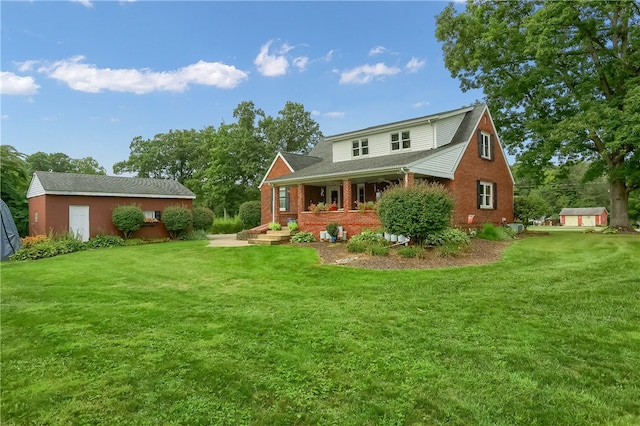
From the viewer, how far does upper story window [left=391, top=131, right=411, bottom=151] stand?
18.2 meters

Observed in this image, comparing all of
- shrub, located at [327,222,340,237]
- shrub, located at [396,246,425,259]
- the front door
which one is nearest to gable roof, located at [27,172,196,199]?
the front door

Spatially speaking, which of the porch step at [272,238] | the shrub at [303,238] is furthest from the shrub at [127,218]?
the shrub at [303,238]

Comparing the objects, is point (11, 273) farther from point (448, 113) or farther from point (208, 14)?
point (448, 113)

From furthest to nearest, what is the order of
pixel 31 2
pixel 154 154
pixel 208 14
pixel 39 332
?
pixel 154 154 < pixel 208 14 < pixel 31 2 < pixel 39 332

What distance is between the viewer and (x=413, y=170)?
14.6 metres

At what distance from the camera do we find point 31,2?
29.7ft

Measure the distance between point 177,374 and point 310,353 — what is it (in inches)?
55.8

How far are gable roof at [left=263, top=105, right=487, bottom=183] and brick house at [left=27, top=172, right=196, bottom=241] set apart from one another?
838 centimetres

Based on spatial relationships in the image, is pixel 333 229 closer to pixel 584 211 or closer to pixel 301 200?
pixel 301 200

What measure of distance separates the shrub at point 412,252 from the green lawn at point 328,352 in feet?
9.01

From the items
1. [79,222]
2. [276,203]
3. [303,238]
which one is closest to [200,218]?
[276,203]

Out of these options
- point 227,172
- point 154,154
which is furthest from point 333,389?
point 154,154

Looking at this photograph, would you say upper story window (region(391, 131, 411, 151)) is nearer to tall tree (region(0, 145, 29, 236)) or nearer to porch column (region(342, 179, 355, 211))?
porch column (region(342, 179, 355, 211))

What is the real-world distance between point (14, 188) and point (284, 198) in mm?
16070
